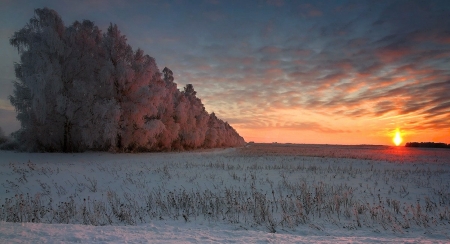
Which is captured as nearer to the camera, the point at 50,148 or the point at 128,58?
the point at 50,148

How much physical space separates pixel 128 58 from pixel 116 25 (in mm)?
4051

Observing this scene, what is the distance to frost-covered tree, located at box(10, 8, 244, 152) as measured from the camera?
27406 mm

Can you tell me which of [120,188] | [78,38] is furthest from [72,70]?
[120,188]

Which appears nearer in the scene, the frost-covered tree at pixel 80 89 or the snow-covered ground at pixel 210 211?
the snow-covered ground at pixel 210 211

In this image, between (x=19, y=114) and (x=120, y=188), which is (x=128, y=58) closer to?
(x=19, y=114)

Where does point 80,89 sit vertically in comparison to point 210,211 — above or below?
above

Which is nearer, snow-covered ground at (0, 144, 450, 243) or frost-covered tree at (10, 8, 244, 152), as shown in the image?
snow-covered ground at (0, 144, 450, 243)

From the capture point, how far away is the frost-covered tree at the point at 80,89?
2741 cm

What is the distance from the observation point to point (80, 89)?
92.3 feet

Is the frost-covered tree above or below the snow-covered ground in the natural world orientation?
above

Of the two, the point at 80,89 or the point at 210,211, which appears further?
the point at 80,89

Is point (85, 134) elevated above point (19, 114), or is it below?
below

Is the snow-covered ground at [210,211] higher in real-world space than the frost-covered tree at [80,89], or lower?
lower

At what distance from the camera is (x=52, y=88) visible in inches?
1058
